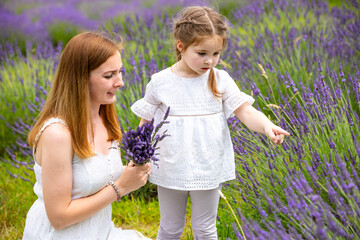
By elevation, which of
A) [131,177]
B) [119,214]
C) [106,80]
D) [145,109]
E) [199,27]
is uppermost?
[199,27]

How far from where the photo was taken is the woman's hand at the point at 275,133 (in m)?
1.77

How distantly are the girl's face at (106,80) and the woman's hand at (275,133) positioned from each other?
0.67 metres

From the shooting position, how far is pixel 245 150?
7.80 ft

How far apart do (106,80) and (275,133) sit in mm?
767

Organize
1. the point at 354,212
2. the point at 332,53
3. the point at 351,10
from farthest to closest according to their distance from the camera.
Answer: the point at 351,10, the point at 332,53, the point at 354,212

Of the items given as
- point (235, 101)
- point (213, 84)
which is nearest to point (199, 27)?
point (213, 84)

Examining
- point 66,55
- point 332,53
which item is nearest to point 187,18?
point 66,55

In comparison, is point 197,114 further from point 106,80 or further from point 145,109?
point 106,80

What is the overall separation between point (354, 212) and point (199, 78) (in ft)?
3.07

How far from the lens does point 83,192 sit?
1773mm

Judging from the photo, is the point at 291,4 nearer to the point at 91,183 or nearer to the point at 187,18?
the point at 187,18

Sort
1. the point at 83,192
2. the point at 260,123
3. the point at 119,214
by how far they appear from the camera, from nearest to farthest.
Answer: the point at 83,192
the point at 260,123
the point at 119,214

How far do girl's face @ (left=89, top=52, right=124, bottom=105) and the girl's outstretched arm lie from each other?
1.95ft

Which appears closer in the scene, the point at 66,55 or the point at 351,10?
the point at 66,55
